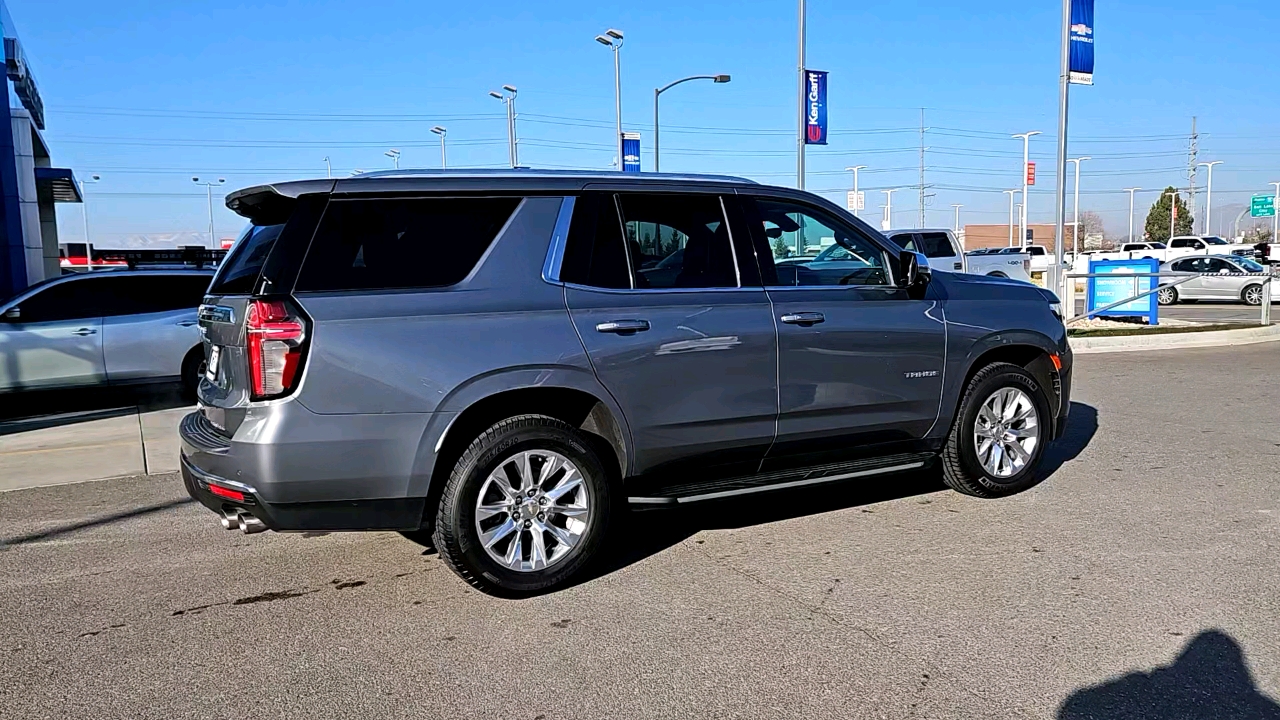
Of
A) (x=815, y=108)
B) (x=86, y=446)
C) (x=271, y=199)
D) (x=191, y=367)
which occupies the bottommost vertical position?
(x=86, y=446)

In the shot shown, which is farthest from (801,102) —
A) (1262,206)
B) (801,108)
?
(1262,206)

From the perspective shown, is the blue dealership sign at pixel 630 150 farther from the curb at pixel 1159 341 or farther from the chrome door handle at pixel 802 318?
the chrome door handle at pixel 802 318

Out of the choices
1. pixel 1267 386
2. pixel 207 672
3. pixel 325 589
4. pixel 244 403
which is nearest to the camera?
pixel 207 672

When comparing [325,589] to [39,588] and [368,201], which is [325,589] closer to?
[39,588]

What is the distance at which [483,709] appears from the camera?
3537 mm

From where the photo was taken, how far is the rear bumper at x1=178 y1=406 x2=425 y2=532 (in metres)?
4.25

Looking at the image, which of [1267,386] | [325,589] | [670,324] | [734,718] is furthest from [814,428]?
[1267,386]

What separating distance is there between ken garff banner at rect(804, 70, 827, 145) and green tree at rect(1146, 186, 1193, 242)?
7404cm

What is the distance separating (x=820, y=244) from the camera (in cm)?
584

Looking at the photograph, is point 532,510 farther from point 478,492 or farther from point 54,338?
point 54,338

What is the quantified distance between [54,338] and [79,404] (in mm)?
1656

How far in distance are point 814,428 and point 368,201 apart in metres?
2.61

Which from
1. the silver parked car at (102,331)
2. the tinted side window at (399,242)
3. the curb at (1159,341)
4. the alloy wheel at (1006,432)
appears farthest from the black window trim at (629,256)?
the curb at (1159,341)

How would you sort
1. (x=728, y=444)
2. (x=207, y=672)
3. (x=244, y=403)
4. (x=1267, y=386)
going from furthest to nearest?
1. (x=1267, y=386)
2. (x=728, y=444)
3. (x=244, y=403)
4. (x=207, y=672)
